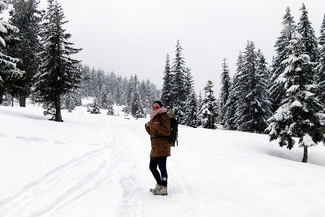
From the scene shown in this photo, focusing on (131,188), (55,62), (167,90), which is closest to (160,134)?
(131,188)

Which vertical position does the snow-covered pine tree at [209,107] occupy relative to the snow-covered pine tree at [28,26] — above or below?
below

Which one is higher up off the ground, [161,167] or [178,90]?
[178,90]

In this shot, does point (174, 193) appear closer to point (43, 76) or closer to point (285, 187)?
point (285, 187)

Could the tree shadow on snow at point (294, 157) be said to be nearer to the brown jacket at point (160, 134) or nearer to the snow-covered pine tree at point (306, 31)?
the snow-covered pine tree at point (306, 31)

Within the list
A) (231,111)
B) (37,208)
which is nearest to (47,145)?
(37,208)

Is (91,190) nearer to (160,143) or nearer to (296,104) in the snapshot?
(160,143)

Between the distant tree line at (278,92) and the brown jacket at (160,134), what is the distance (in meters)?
15.5

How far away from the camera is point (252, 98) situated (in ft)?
117

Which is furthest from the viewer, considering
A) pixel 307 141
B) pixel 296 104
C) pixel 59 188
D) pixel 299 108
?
pixel 299 108

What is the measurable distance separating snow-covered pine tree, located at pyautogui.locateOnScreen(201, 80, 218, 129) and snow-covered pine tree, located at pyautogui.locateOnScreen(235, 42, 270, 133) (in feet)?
14.1

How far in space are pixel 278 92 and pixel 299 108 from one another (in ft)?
54.9

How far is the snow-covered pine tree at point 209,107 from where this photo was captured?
40.1 metres

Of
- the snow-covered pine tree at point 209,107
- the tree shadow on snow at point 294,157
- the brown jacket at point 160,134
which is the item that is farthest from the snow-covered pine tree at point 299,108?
the snow-covered pine tree at point 209,107

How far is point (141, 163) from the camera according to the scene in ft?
30.0
